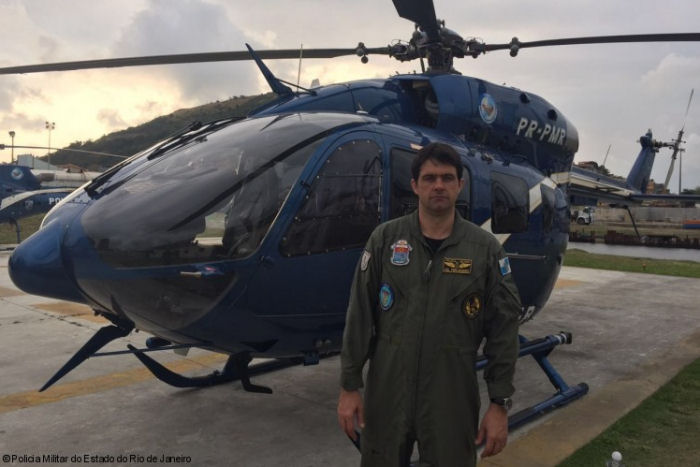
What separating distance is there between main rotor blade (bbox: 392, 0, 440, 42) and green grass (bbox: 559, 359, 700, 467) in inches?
155

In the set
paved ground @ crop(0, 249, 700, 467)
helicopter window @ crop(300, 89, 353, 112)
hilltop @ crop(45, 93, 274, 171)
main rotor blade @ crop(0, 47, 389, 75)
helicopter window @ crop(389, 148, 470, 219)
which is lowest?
paved ground @ crop(0, 249, 700, 467)

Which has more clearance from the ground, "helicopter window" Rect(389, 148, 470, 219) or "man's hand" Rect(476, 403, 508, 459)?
"helicopter window" Rect(389, 148, 470, 219)

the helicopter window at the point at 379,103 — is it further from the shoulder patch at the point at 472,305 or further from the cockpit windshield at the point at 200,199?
the shoulder patch at the point at 472,305

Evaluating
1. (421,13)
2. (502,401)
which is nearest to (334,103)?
(421,13)

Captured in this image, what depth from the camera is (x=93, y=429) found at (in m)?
4.34

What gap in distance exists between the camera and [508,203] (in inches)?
197

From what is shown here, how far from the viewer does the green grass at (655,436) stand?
12.7 ft

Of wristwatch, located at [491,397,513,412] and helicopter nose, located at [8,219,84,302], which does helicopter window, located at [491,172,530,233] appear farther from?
helicopter nose, located at [8,219,84,302]

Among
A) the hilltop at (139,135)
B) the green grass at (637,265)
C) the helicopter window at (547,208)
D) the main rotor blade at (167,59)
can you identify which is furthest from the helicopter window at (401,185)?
the hilltop at (139,135)

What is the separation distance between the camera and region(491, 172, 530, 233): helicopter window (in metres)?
4.87

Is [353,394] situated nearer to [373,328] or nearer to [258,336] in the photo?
[373,328]

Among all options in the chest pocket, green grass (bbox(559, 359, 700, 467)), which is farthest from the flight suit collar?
green grass (bbox(559, 359, 700, 467))

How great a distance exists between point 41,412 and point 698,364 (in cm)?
660

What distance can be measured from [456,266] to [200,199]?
165 cm
